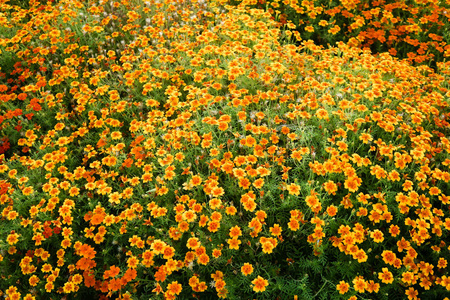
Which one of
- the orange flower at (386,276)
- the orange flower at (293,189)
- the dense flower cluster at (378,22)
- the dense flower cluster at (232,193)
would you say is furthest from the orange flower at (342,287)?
the dense flower cluster at (378,22)

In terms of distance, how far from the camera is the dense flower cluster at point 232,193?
3.04 meters

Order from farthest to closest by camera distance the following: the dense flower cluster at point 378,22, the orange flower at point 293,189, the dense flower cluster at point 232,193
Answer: the dense flower cluster at point 378,22, the orange flower at point 293,189, the dense flower cluster at point 232,193

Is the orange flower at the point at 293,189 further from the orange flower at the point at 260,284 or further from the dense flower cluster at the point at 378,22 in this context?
the dense flower cluster at the point at 378,22

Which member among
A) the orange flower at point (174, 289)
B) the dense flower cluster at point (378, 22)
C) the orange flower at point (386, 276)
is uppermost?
the dense flower cluster at point (378, 22)

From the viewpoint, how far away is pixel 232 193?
3.54 metres

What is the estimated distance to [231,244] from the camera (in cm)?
302

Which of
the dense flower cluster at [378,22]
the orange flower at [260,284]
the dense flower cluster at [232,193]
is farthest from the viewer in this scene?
the dense flower cluster at [378,22]

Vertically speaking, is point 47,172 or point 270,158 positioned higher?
point 270,158

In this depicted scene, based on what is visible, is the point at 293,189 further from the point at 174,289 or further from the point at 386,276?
the point at 174,289

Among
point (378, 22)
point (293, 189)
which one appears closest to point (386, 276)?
point (293, 189)

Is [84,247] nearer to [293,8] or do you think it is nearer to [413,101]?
[413,101]

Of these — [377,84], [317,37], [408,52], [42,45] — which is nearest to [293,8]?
[317,37]

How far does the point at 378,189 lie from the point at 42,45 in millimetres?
5576

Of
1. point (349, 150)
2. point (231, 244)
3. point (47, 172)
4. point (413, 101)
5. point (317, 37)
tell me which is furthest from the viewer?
point (317, 37)
